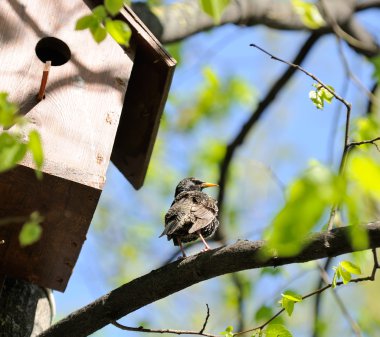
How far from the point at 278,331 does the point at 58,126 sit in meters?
1.54

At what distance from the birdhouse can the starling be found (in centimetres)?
57

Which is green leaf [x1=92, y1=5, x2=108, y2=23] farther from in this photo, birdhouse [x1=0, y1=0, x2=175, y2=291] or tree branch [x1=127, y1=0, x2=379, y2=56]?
tree branch [x1=127, y1=0, x2=379, y2=56]

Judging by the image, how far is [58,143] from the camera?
11.1 feet

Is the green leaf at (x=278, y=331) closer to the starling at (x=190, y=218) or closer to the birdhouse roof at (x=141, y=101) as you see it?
the starling at (x=190, y=218)

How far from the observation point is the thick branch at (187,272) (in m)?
2.55

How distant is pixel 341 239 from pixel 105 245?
6.80 meters

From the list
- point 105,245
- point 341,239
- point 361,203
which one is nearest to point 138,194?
point 105,245

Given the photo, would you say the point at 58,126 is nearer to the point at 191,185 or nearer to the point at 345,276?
the point at 345,276

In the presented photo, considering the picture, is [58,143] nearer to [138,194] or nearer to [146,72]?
[146,72]

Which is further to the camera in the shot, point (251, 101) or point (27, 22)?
point (251, 101)

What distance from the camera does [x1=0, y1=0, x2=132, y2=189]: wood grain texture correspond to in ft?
11.0

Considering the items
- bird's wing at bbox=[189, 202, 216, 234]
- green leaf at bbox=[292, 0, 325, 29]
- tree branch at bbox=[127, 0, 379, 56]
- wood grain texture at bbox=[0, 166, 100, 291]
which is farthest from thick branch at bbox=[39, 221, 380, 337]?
green leaf at bbox=[292, 0, 325, 29]

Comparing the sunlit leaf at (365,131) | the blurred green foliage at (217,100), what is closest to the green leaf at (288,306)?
the sunlit leaf at (365,131)

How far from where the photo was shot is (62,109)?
3521 millimetres
